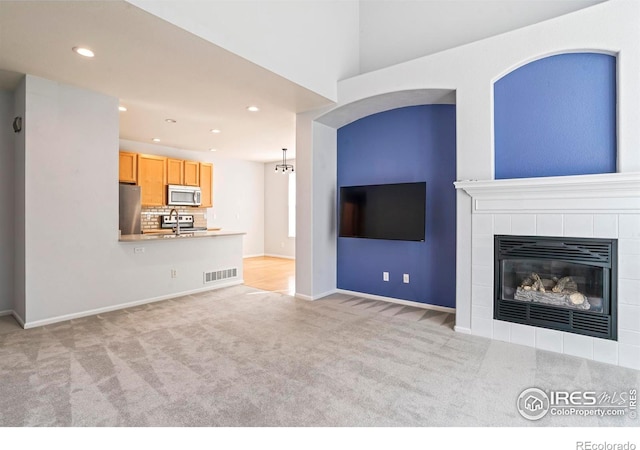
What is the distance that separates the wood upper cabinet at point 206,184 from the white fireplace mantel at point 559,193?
5931mm

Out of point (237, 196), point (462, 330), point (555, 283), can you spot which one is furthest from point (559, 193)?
point (237, 196)

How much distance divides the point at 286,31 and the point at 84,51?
1.91 metres

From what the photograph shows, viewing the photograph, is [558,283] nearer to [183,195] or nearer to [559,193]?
[559,193]

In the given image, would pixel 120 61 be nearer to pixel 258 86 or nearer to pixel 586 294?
pixel 258 86

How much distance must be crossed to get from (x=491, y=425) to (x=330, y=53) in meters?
4.13

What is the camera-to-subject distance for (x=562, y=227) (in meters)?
2.82

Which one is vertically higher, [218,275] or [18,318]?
[218,275]

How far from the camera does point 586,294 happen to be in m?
2.77

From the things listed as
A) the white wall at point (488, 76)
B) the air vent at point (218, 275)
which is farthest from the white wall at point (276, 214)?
the white wall at point (488, 76)

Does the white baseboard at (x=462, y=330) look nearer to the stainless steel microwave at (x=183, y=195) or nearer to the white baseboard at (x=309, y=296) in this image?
the white baseboard at (x=309, y=296)

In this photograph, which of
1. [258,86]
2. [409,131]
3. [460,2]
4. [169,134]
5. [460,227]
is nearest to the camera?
[460,227]

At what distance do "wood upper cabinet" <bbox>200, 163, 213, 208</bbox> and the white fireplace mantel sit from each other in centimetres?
593

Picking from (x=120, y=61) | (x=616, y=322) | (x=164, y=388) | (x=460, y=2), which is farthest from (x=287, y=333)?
(x=460, y=2)

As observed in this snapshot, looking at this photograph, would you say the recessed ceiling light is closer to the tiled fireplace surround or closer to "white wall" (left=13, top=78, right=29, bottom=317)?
"white wall" (left=13, top=78, right=29, bottom=317)
